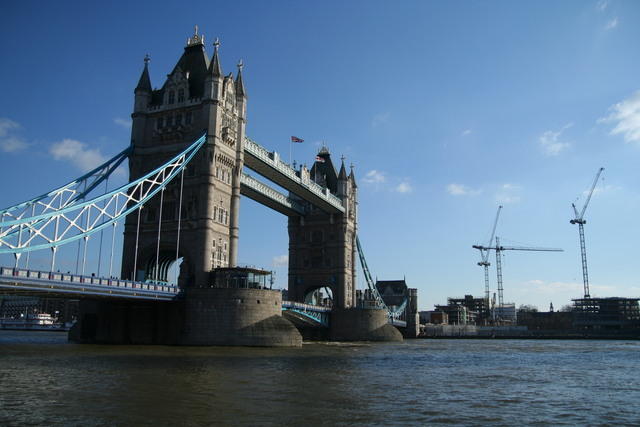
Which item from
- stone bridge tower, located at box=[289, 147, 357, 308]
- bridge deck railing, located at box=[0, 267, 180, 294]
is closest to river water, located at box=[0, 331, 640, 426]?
bridge deck railing, located at box=[0, 267, 180, 294]

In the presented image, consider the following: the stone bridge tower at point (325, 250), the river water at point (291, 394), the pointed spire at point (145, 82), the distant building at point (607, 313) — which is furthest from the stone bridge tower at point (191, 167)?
the distant building at point (607, 313)

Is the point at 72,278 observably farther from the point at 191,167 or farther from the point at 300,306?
the point at 300,306

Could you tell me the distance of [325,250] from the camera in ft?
353

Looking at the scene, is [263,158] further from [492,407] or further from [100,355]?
[492,407]

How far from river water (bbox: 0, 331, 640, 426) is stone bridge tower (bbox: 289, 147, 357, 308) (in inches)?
2578

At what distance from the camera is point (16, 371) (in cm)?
3088

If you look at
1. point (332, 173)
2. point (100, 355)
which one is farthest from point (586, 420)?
point (332, 173)

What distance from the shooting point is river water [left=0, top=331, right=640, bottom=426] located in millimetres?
19281

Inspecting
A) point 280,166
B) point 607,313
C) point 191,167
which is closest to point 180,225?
point 191,167

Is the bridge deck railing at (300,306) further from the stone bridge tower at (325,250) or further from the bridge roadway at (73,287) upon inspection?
the bridge roadway at (73,287)

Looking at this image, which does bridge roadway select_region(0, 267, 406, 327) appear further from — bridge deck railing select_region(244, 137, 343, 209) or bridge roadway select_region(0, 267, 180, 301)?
bridge deck railing select_region(244, 137, 343, 209)

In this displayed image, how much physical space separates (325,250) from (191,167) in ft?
152

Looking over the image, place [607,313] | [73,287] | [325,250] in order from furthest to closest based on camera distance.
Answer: [607,313] < [325,250] < [73,287]

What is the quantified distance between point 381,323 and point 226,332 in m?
45.6
